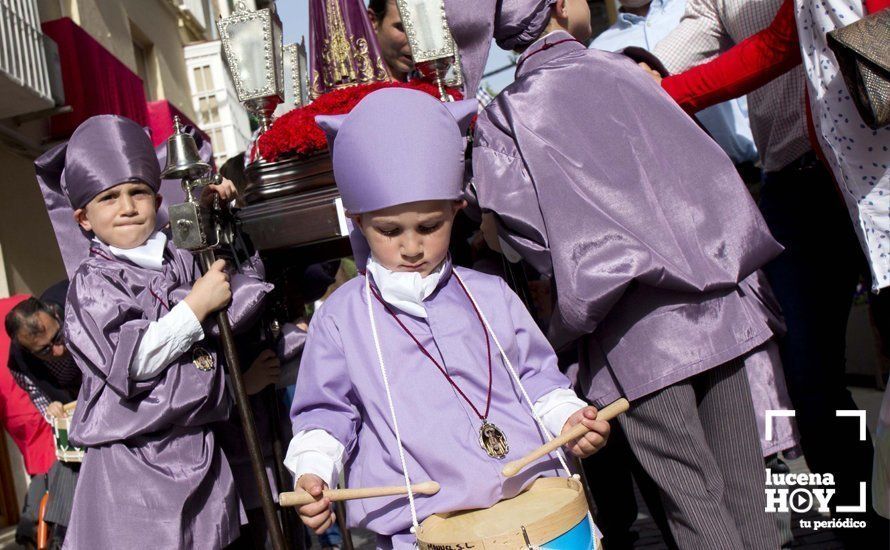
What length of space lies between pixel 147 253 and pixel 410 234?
1.07 metres

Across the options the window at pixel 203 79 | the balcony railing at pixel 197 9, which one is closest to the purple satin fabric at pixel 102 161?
the window at pixel 203 79

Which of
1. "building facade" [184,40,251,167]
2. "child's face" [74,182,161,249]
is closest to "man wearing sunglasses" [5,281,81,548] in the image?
"child's face" [74,182,161,249]

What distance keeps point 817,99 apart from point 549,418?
1.10m

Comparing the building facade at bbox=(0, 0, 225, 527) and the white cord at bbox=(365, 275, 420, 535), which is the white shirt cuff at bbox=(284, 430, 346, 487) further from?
the building facade at bbox=(0, 0, 225, 527)

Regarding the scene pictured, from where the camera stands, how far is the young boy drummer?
2.27 meters

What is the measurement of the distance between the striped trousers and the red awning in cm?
763

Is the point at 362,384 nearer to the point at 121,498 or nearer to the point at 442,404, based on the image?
the point at 442,404

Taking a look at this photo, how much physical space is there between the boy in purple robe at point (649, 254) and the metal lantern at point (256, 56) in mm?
1127

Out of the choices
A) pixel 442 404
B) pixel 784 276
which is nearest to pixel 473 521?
pixel 442 404

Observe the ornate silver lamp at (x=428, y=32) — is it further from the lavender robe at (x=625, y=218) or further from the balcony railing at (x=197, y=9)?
the balcony railing at (x=197, y=9)

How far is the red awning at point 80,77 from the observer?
8.94 meters

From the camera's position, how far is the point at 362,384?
2383mm

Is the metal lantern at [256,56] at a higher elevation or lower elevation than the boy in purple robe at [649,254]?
higher

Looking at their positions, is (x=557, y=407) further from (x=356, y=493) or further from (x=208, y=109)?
(x=208, y=109)
